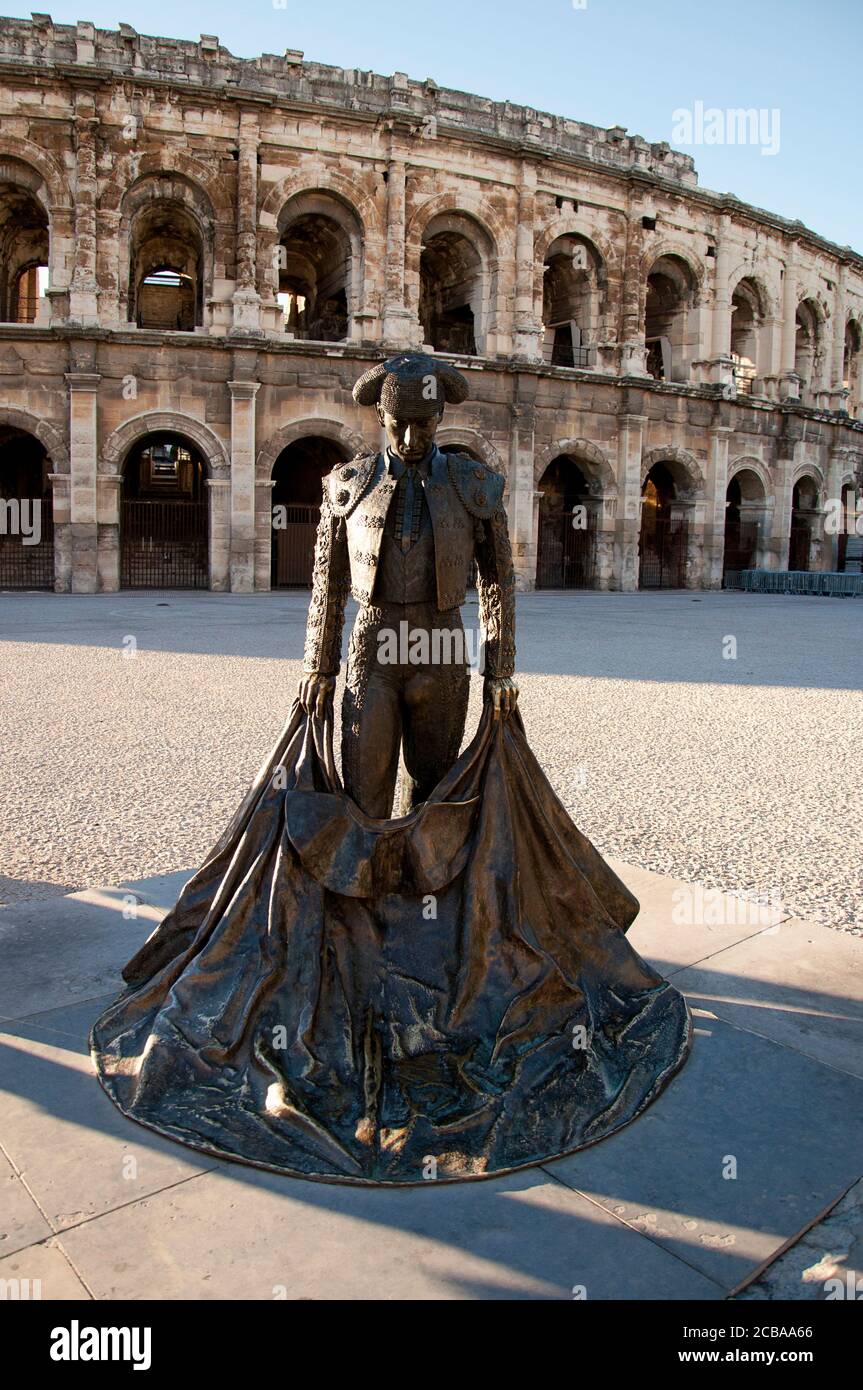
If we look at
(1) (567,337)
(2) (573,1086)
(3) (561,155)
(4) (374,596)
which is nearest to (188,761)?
(4) (374,596)

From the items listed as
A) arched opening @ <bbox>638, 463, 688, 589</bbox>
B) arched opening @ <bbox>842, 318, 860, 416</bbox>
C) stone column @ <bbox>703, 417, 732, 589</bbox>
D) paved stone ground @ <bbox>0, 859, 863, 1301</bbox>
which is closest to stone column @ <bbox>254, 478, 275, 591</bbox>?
arched opening @ <bbox>638, 463, 688, 589</bbox>

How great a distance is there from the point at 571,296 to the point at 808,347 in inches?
410

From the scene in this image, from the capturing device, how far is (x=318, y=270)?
26.6 metres

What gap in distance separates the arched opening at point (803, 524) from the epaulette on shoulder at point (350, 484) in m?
31.8

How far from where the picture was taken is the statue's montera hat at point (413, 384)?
3.28 m

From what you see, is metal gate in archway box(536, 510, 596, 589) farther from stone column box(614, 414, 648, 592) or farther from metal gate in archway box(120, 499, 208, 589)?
metal gate in archway box(120, 499, 208, 589)

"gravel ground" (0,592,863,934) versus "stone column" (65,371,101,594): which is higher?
"stone column" (65,371,101,594)

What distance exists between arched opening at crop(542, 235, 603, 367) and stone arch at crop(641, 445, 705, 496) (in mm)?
3057

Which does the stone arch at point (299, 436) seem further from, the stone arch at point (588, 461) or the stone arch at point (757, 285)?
the stone arch at point (757, 285)

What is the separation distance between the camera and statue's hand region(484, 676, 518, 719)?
3432mm

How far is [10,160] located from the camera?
21219 mm

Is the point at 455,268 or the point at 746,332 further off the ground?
the point at 455,268

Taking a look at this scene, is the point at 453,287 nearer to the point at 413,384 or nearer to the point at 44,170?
the point at 44,170

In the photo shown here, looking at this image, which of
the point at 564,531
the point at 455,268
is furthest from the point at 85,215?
the point at 564,531
